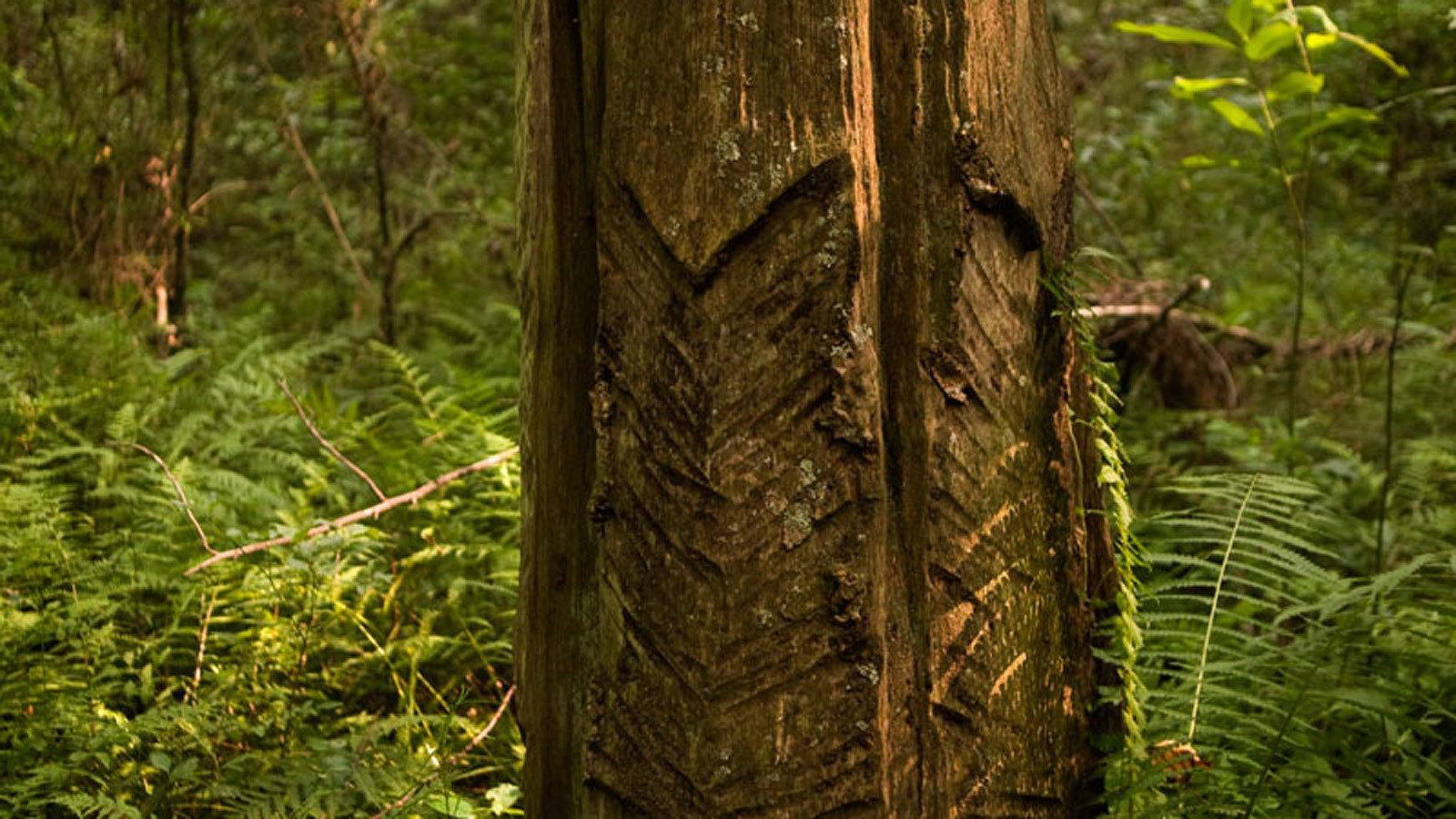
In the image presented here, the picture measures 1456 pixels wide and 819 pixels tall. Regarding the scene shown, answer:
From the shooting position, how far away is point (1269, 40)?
3.44m

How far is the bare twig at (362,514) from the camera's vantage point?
11.0ft

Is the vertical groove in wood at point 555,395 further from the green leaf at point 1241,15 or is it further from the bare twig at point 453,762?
the green leaf at point 1241,15

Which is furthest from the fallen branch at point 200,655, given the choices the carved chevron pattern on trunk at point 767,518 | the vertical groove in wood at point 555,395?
the carved chevron pattern on trunk at point 767,518

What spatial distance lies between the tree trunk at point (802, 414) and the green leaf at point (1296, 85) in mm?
1739

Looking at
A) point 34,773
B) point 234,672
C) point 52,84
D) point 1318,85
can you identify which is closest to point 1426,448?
point 1318,85

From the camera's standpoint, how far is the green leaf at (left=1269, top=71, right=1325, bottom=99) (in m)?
3.46

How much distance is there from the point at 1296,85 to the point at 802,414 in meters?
2.55

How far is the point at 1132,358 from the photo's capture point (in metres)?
5.44

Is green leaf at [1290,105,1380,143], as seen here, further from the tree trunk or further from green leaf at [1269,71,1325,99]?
the tree trunk

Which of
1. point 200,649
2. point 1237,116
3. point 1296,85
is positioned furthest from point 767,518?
point 1296,85

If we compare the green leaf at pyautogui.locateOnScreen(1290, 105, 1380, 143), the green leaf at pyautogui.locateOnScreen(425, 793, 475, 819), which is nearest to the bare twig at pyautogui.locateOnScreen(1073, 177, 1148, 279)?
the green leaf at pyautogui.locateOnScreen(1290, 105, 1380, 143)

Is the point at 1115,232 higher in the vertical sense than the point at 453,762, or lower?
higher

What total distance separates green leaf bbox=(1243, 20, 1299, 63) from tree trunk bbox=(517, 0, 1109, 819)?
1.65 meters

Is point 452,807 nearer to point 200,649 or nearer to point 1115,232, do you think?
point 200,649
